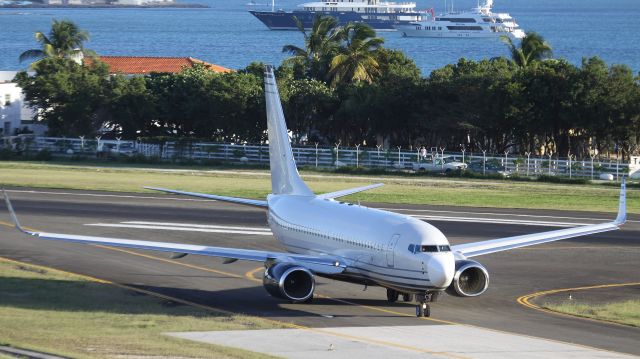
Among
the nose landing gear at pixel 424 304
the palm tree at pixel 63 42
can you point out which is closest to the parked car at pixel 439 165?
the palm tree at pixel 63 42

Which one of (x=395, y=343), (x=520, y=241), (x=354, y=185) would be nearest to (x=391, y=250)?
(x=395, y=343)

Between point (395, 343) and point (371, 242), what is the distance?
505 cm

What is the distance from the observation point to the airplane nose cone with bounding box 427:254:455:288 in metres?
34.9

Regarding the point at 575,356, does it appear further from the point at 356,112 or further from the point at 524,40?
the point at 524,40

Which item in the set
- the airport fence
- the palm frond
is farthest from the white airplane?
the palm frond

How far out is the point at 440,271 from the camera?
1374 inches

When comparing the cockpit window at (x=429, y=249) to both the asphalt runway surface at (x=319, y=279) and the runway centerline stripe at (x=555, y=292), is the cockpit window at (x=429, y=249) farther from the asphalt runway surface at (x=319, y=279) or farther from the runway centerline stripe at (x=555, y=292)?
the runway centerline stripe at (x=555, y=292)

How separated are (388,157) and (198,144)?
17.2 m

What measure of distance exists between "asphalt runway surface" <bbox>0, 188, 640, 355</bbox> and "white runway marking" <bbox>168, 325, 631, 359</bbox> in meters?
1.11

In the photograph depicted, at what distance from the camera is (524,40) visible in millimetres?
121688

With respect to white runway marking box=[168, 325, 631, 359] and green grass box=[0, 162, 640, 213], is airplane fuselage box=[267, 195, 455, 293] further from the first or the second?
green grass box=[0, 162, 640, 213]

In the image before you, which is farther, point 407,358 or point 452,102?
point 452,102

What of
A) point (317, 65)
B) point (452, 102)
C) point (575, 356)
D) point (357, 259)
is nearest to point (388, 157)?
point (452, 102)

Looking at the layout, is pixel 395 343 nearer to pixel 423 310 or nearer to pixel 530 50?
pixel 423 310
